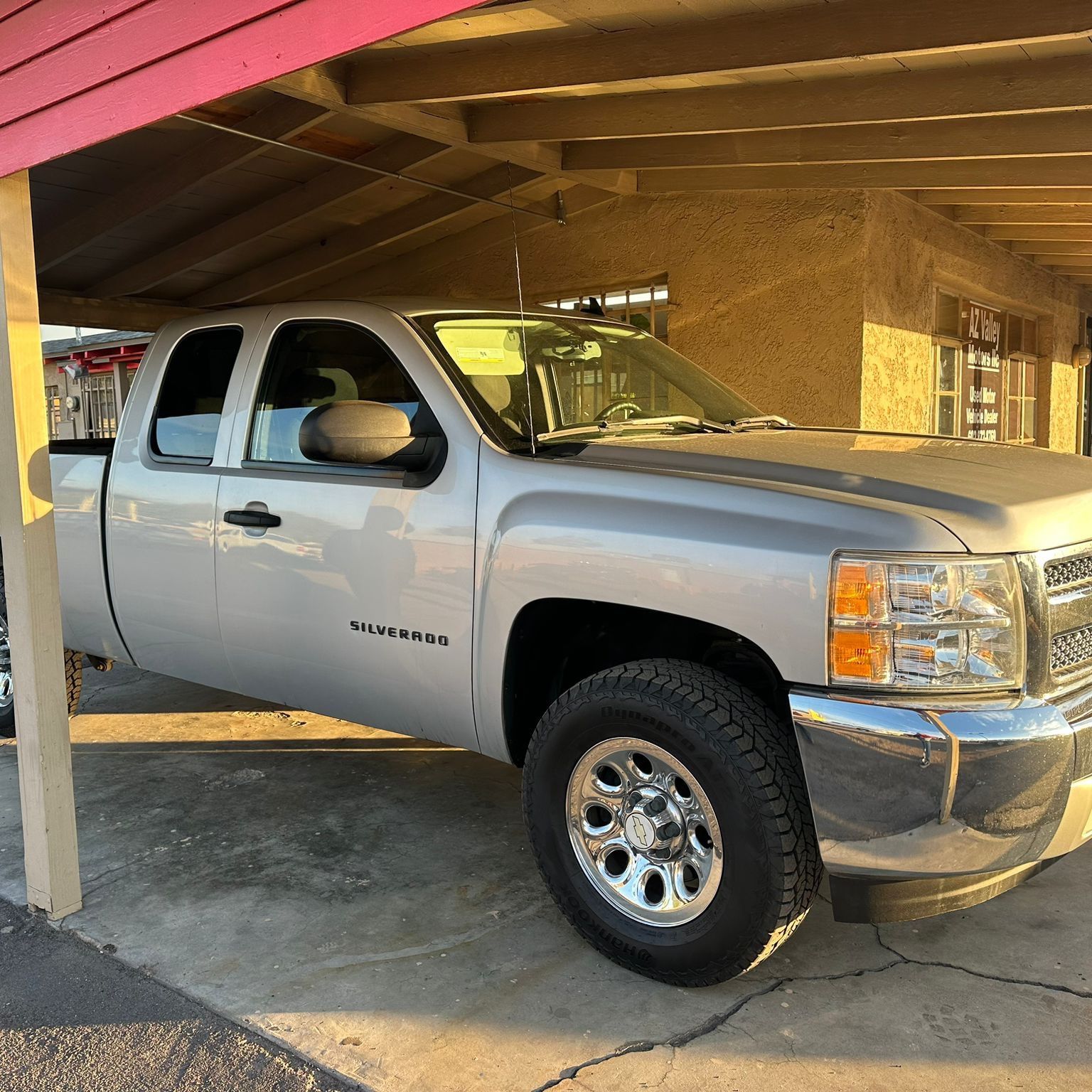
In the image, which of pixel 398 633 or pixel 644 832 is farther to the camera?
pixel 398 633

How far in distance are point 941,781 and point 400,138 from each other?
593 centimetres

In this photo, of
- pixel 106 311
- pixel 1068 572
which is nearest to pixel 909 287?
pixel 1068 572

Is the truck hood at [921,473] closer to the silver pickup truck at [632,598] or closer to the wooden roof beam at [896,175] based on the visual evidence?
the silver pickup truck at [632,598]

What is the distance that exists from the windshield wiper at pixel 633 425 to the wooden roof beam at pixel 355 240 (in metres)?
4.05

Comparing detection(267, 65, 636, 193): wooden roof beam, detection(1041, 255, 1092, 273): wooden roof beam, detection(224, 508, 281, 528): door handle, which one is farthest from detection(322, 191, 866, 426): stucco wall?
detection(1041, 255, 1092, 273): wooden roof beam

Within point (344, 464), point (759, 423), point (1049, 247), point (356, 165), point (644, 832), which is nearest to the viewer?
point (644, 832)

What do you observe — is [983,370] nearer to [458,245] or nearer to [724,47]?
[458,245]

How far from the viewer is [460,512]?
3523mm

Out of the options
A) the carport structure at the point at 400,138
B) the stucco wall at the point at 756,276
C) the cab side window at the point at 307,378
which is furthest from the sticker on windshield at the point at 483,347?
the stucco wall at the point at 756,276

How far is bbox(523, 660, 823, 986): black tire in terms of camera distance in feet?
9.32

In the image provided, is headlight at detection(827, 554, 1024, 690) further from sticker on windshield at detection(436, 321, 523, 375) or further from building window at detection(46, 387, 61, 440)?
building window at detection(46, 387, 61, 440)

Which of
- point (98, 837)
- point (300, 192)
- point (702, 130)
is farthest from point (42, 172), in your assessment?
point (98, 837)

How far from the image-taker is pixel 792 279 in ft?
25.2

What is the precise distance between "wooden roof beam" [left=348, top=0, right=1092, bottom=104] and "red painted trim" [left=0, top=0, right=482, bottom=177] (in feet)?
6.49
